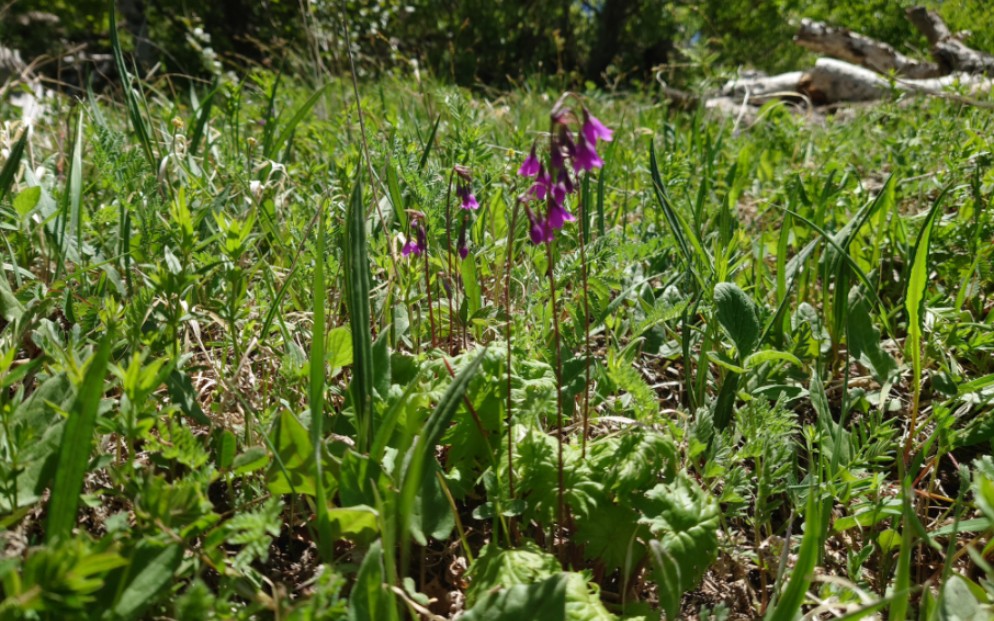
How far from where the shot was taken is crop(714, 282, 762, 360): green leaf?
1.72 meters

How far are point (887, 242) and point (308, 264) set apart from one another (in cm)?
187

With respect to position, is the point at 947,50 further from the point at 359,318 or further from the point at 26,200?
the point at 26,200

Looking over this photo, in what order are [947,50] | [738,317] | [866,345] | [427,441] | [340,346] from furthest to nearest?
[947,50]
[866,345]
[738,317]
[340,346]
[427,441]

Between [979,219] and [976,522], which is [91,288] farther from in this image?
[979,219]

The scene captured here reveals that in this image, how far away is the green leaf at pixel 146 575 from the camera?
1.04 meters

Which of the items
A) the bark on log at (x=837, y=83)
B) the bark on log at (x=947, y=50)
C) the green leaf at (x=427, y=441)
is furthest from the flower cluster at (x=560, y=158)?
the bark on log at (x=837, y=83)

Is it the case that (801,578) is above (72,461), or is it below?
below

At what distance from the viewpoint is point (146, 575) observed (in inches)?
42.1

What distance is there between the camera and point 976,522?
1.39m

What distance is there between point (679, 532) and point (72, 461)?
960 millimetres

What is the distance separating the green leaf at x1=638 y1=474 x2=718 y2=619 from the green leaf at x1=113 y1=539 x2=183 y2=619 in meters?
0.74

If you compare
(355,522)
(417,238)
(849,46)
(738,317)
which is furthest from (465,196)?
(849,46)

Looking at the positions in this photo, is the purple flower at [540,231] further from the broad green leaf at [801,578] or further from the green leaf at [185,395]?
the green leaf at [185,395]

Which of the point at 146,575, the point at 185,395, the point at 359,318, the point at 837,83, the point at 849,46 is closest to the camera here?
the point at 146,575
